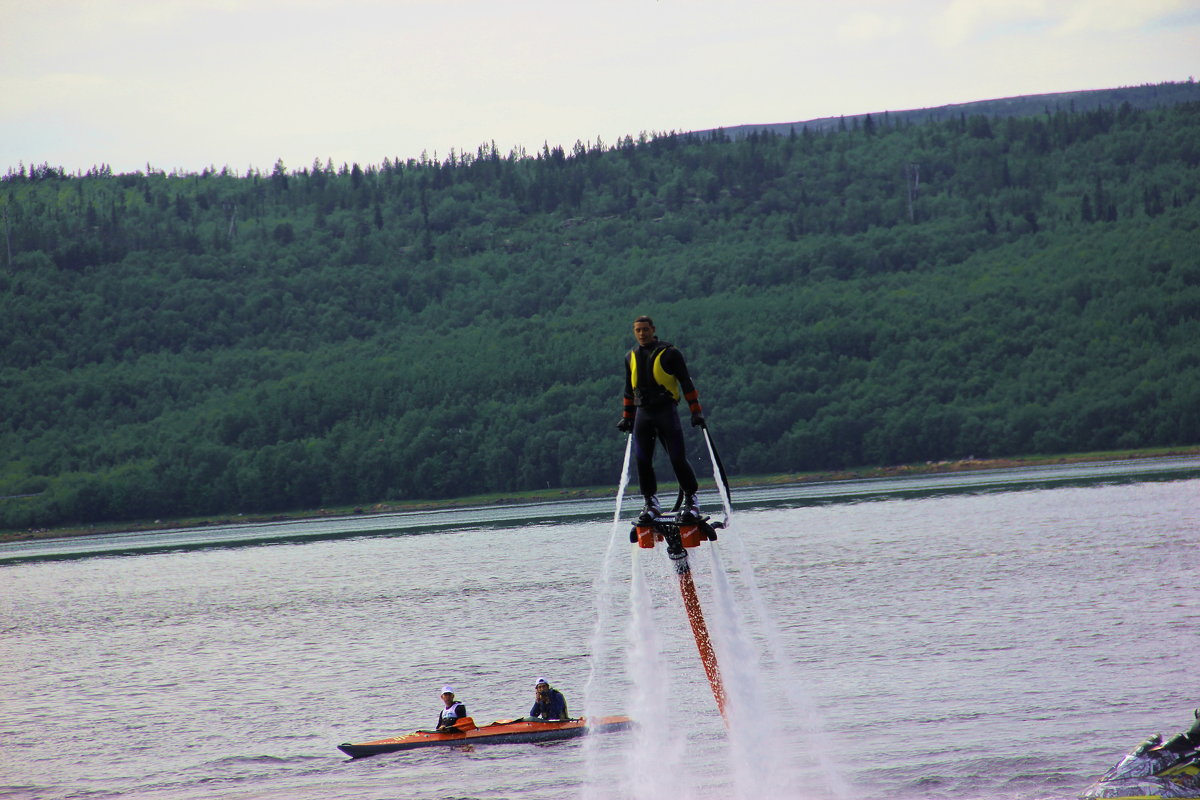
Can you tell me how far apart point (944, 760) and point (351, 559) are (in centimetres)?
9707

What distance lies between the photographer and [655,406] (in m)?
22.1

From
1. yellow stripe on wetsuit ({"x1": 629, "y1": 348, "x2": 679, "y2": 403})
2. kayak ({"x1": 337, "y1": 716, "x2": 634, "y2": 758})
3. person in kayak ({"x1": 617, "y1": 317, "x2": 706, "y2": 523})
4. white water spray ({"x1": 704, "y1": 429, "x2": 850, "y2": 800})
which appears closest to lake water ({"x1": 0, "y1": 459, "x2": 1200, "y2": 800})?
white water spray ({"x1": 704, "y1": 429, "x2": 850, "y2": 800})

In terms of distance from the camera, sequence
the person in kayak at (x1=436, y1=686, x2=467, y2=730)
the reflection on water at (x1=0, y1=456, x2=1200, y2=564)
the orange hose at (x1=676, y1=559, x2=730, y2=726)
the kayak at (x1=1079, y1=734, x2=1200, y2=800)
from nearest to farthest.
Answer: the orange hose at (x1=676, y1=559, x2=730, y2=726) → the kayak at (x1=1079, y1=734, x2=1200, y2=800) → the person in kayak at (x1=436, y1=686, x2=467, y2=730) → the reflection on water at (x1=0, y1=456, x2=1200, y2=564)

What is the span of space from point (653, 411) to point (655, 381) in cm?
52

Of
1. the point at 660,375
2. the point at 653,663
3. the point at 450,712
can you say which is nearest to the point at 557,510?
the point at 653,663

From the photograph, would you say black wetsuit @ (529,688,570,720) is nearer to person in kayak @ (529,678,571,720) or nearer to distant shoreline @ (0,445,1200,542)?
person in kayak @ (529,678,571,720)

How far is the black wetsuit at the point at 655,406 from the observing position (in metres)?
21.8

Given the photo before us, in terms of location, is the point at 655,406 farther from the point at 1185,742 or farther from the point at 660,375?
the point at 1185,742

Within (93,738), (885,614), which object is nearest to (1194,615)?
(885,614)

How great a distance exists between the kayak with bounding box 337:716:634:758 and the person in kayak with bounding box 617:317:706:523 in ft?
81.6

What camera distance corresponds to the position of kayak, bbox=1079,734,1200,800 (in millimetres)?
28703

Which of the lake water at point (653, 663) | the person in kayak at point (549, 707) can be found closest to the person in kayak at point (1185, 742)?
the lake water at point (653, 663)

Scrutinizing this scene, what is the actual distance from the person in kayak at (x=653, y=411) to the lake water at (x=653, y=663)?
2.37m

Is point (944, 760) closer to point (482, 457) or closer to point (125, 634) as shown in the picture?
point (125, 634)
